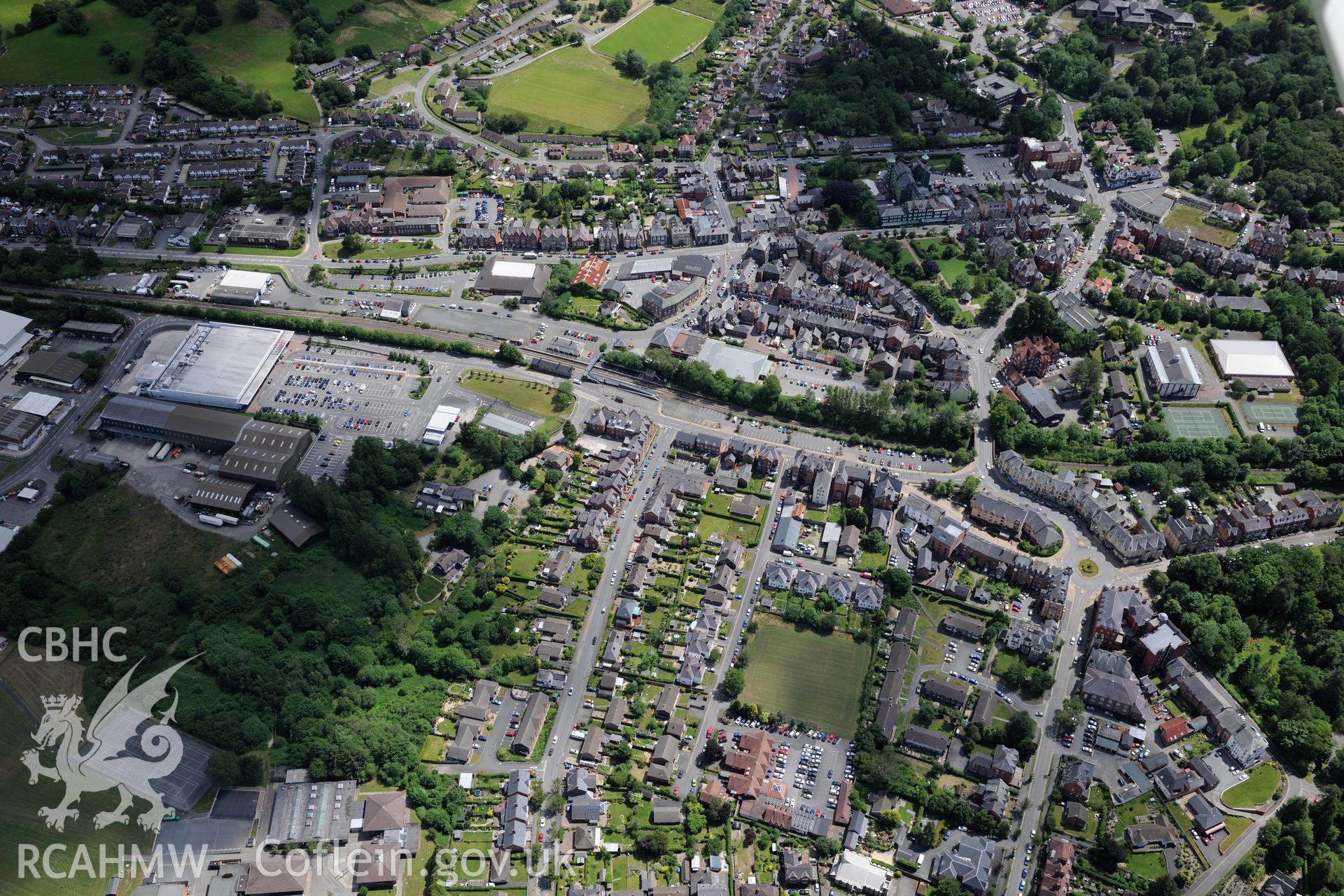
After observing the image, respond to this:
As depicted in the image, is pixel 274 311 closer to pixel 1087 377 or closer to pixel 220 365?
pixel 220 365

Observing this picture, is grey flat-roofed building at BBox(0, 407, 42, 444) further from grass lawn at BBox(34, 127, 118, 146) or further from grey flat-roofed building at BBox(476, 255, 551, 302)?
grass lawn at BBox(34, 127, 118, 146)

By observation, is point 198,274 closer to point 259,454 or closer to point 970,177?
point 259,454

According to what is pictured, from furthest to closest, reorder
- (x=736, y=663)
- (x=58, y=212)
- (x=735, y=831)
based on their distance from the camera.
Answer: (x=58, y=212) → (x=736, y=663) → (x=735, y=831)

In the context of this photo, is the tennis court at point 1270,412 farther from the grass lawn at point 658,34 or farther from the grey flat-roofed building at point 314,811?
the grass lawn at point 658,34

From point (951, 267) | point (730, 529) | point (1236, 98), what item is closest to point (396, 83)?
point (951, 267)

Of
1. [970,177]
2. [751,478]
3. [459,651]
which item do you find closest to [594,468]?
[751,478]

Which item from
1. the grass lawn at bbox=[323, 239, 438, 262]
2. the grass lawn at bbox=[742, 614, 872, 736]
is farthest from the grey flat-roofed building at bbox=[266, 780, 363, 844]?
the grass lawn at bbox=[323, 239, 438, 262]
